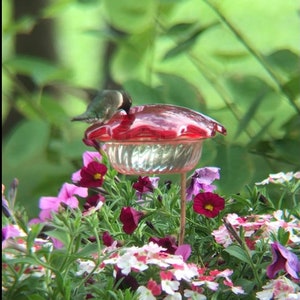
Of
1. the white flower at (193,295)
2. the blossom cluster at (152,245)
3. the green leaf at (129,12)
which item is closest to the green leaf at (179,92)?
the green leaf at (129,12)

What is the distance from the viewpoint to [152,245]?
97 centimetres

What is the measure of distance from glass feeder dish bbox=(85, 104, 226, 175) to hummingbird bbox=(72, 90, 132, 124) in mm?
14

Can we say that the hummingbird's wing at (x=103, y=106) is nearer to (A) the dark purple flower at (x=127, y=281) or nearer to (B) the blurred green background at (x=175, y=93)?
(A) the dark purple flower at (x=127, y=281)

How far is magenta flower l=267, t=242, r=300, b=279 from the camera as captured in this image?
0.98 meters

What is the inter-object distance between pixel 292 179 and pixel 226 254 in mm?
225

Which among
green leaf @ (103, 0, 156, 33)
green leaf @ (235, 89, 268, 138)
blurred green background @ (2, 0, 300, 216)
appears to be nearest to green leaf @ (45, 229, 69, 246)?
blurred green background @ (2, 0, 300, 216)

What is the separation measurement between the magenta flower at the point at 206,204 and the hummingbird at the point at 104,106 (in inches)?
6.6

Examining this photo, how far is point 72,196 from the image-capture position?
3.85ft

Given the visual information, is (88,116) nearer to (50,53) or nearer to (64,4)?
(64,4)

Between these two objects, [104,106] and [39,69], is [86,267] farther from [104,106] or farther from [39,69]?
[39,69]

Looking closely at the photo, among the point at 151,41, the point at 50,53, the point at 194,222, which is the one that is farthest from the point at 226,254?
the point at 50,53

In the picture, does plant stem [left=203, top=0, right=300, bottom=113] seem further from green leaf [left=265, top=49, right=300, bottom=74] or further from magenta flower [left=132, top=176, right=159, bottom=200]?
magenta flower [left=132, top=176, right=159, bottom=200]

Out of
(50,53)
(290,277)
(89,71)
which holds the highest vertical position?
(290,277)

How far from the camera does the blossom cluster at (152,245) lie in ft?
3.08
